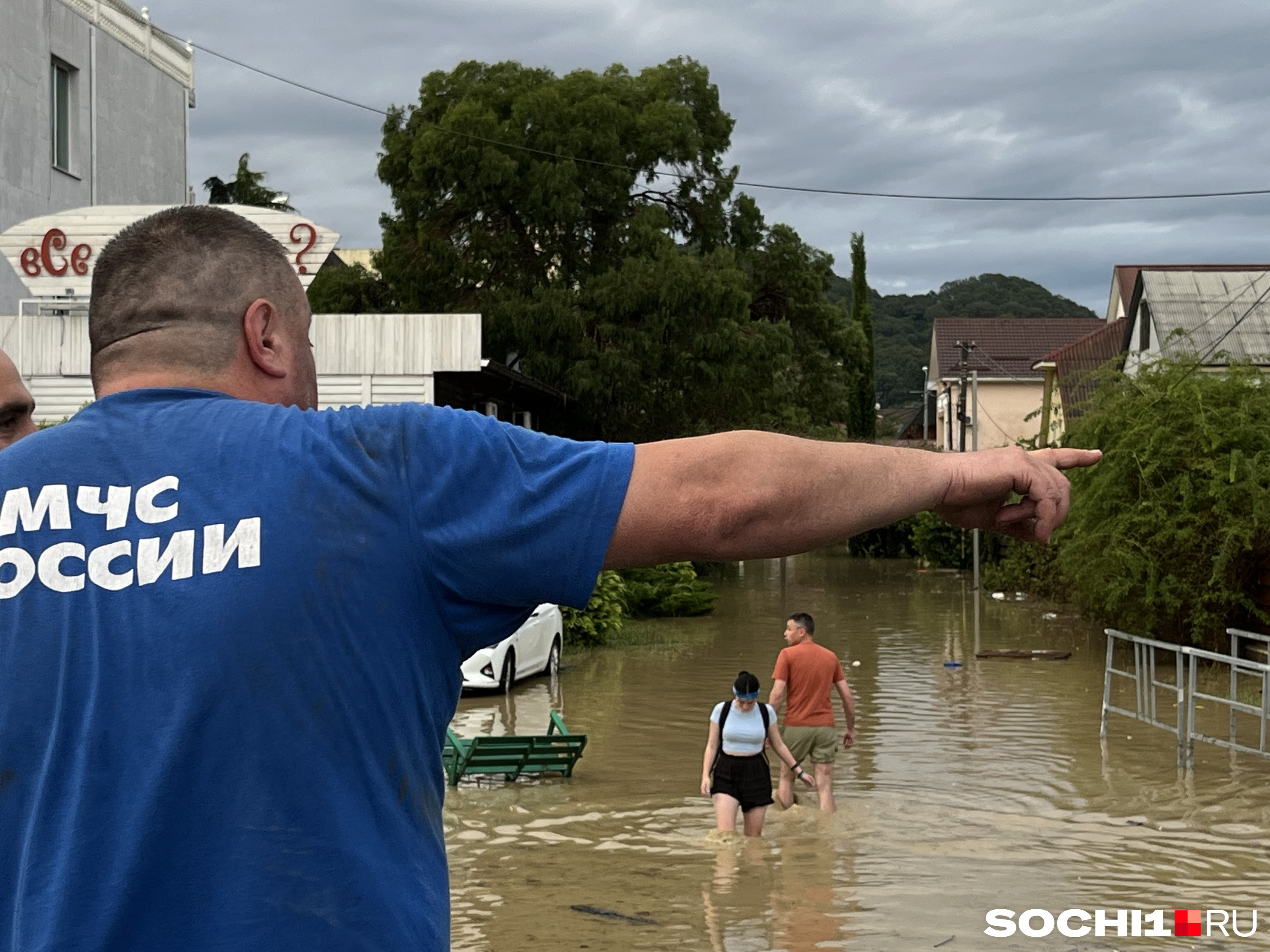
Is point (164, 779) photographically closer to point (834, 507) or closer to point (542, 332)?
point (834, 507)

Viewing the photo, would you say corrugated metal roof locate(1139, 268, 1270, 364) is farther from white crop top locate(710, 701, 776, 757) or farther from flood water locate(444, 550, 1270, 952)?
white crop top locate(710, 701, 776, 757)

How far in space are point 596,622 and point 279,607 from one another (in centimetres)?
2461

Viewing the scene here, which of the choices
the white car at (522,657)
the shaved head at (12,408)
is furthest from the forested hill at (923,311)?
the shaved head at (12,408)

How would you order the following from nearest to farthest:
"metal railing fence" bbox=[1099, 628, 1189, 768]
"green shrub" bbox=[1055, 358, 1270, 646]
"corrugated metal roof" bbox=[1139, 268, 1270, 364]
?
"metal railing fence" bbox=[1099, 628, 1189, 768]
"green shrub" bbox=[1055, 358, 1270, 646]
"corrugated metal roof" bbox=[1139, 268, 1270, 364]

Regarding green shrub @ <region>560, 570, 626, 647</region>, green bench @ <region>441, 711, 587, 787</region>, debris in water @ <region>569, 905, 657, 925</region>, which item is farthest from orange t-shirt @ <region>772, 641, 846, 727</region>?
green shrub @ <region>560, 570, 626, 647</region>

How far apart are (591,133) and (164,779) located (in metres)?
36.6

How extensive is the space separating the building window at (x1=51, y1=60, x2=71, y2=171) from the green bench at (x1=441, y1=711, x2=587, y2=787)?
18.9 metres

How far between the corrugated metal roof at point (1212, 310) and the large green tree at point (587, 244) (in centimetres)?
929

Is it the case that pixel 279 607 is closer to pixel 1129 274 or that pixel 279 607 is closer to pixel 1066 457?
pixel 1066 457

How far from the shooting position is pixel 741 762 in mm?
11453

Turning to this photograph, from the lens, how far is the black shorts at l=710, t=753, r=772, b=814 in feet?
37.4

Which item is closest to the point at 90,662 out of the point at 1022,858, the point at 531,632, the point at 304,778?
the point at 304,778

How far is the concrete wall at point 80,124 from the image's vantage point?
2619cm

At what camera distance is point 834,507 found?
1919 mm
